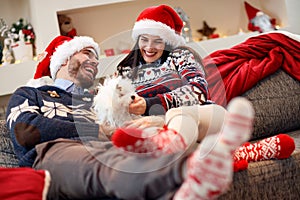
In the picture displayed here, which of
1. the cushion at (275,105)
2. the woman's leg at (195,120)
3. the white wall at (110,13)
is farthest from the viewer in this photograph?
the white wall at (110,13)

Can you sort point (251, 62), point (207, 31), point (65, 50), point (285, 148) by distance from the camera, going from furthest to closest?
1. point (207, 31)
2. point (251, 62)
3. point (65, 50)
4. point (285, 148)

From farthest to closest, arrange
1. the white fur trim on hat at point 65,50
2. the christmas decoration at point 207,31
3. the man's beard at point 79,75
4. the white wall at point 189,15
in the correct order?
the christmas decoration at point 207,31
the white wall at point 189,15
the white fur trim on hat at point 65,50
the man's beard at point 79,75

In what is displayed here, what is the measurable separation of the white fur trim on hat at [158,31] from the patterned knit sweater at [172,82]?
54 mm

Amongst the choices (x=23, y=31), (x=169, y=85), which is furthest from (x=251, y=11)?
(x=169, y=85)

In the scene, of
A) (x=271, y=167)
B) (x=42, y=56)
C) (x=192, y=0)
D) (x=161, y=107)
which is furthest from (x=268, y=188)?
(x=192, y=0)

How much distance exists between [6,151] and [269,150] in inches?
34.3

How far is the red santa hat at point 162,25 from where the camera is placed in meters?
1.86

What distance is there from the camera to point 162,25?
1926 mm

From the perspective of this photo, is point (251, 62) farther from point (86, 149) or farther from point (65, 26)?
point (65, 26)

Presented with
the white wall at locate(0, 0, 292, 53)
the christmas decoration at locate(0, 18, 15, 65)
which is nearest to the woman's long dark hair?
the white wall at locate(0, 0, 292, 53)

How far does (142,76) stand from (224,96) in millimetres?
431

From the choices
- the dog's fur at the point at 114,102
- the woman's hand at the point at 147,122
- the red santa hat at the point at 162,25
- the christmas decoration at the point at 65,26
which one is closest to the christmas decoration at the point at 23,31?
the christmas decoration at the point at 65,26

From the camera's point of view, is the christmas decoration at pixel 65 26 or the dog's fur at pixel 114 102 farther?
the christmas decoration at pixel 65 26

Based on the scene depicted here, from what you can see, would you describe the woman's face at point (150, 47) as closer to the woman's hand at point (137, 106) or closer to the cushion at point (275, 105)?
the woman's hand at point (137, 106)
